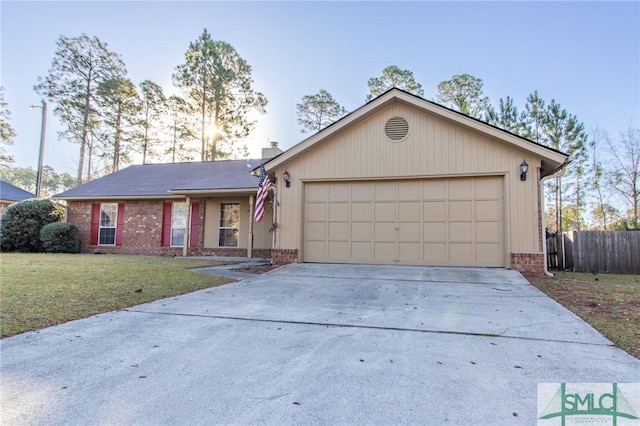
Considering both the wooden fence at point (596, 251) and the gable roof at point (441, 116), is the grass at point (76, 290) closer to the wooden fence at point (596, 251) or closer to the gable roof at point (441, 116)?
the gable roof at point (441, 116)

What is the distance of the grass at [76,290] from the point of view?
13.8 feet

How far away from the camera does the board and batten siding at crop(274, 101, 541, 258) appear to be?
788 cm

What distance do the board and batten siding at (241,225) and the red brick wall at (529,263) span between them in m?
8.15

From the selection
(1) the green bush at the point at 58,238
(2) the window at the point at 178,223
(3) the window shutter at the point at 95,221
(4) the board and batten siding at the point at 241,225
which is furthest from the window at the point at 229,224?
(1) the green bush at the point at 58,238

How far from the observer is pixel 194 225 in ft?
45.6

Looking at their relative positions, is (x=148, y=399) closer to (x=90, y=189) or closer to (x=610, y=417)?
(x=610, y=417)

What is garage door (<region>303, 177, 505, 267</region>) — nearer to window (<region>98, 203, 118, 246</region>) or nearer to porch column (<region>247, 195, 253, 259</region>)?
porch column (<region>247, 195, 253, 259</region>)

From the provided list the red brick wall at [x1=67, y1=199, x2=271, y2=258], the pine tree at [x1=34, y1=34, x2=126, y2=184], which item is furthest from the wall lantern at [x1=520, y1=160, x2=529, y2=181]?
the pine tree at [x1=34, y1=34, x2=126, y2=184]

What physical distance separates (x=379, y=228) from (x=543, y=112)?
15.2 meters

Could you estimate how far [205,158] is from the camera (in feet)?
79.1

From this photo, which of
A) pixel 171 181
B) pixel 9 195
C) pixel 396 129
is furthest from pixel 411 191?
pixel 9 195

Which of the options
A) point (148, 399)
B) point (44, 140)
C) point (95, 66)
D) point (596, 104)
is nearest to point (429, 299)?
point (148, 399)

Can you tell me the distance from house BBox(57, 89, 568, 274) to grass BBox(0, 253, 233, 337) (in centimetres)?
327

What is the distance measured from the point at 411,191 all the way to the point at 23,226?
16.5 m
